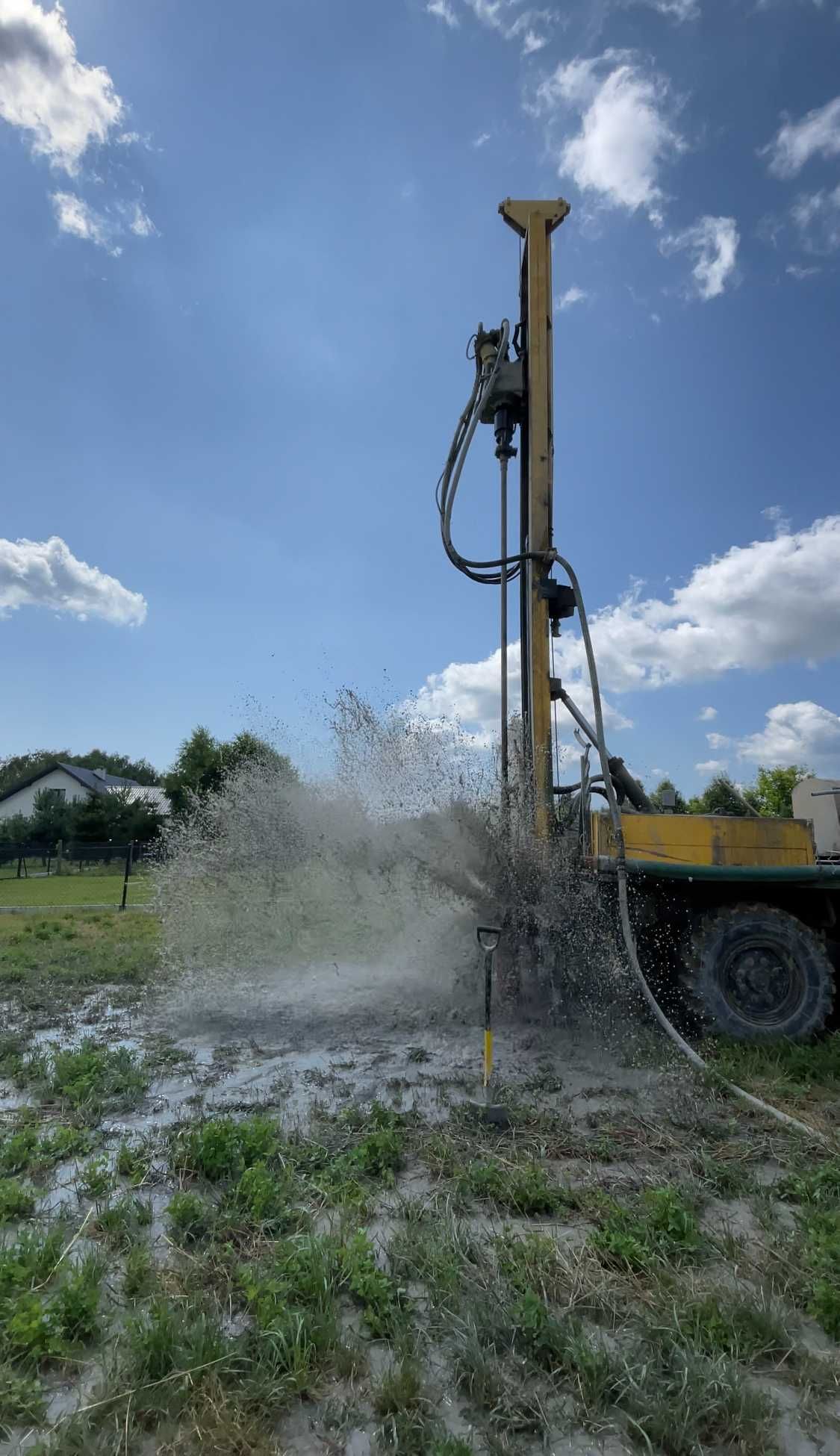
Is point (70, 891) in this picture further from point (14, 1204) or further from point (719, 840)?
point (14, 1204)

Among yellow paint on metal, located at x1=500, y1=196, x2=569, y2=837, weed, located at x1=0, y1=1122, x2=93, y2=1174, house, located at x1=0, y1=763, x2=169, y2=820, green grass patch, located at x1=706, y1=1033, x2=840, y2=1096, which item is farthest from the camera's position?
house, located at x1=0, y1=763, x2=169, y2=820

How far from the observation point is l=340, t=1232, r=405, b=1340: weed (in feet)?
8.57

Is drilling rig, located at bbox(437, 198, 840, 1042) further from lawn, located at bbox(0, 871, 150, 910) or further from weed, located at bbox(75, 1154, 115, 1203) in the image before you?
→ lawn, located at bbox(0, 871, 150, 910)

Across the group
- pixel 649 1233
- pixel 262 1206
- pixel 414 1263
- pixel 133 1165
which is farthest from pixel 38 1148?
pixel 649 1233

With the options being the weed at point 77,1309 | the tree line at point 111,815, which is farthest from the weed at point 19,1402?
the tree line at point 111,815

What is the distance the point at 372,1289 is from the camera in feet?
8.98

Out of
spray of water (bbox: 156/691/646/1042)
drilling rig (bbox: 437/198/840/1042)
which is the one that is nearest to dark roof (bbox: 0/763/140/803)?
spray of water (bbox: 156/691/646/1042)

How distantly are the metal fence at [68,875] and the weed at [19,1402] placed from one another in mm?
16953

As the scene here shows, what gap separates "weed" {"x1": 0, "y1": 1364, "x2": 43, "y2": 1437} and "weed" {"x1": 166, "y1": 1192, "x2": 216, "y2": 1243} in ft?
2.95

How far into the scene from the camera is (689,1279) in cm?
279

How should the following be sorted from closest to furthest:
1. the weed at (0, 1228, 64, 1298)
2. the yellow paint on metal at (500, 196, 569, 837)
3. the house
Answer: the weed at (0, 1228, 64, 1298) < the yellow paint on metal at (500, 196, 569, 837) < the house

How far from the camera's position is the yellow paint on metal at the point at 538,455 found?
286 inches

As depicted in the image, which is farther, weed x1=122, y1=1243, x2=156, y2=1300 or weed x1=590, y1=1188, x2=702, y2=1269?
weed x1=590, y1=1188, x2=702, y2=1269

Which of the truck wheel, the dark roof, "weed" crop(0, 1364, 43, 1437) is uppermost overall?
the dark roof
